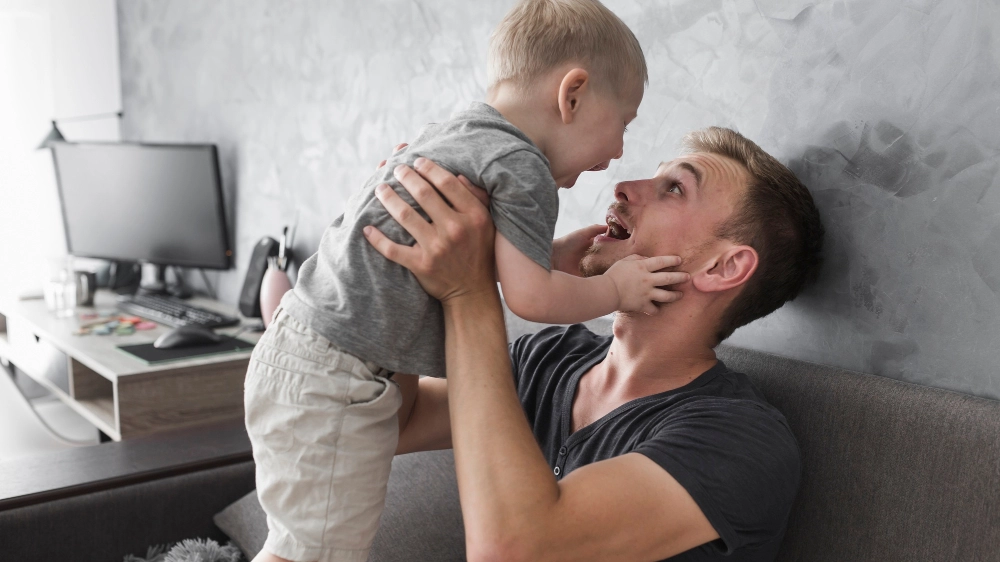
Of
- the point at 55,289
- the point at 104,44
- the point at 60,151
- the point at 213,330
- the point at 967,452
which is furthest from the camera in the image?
the point at 104,44

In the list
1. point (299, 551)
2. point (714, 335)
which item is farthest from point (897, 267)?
point (299, 551)

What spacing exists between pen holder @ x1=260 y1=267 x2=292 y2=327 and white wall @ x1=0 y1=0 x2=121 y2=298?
2.01 metres

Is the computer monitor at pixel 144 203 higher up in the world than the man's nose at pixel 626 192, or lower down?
lower down

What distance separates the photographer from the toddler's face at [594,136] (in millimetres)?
1149

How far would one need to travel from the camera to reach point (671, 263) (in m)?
→ 1.24

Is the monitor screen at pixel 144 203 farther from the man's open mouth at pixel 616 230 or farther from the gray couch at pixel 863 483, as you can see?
the man's open mouth at pixel 616 230

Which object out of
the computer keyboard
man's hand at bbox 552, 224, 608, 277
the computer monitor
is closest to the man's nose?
man's hand at bbox 552, 224, 608, 277

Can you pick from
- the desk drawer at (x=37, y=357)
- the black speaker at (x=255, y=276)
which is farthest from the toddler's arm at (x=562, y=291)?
the desk drawer at (x=37, y=357)

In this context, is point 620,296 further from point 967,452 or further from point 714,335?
point 967,452

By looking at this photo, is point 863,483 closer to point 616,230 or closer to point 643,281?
point 643,281

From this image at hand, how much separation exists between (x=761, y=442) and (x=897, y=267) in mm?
330

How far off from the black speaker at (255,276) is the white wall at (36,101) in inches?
67.8

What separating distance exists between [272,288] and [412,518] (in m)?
1.45

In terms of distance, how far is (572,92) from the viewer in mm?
1124
